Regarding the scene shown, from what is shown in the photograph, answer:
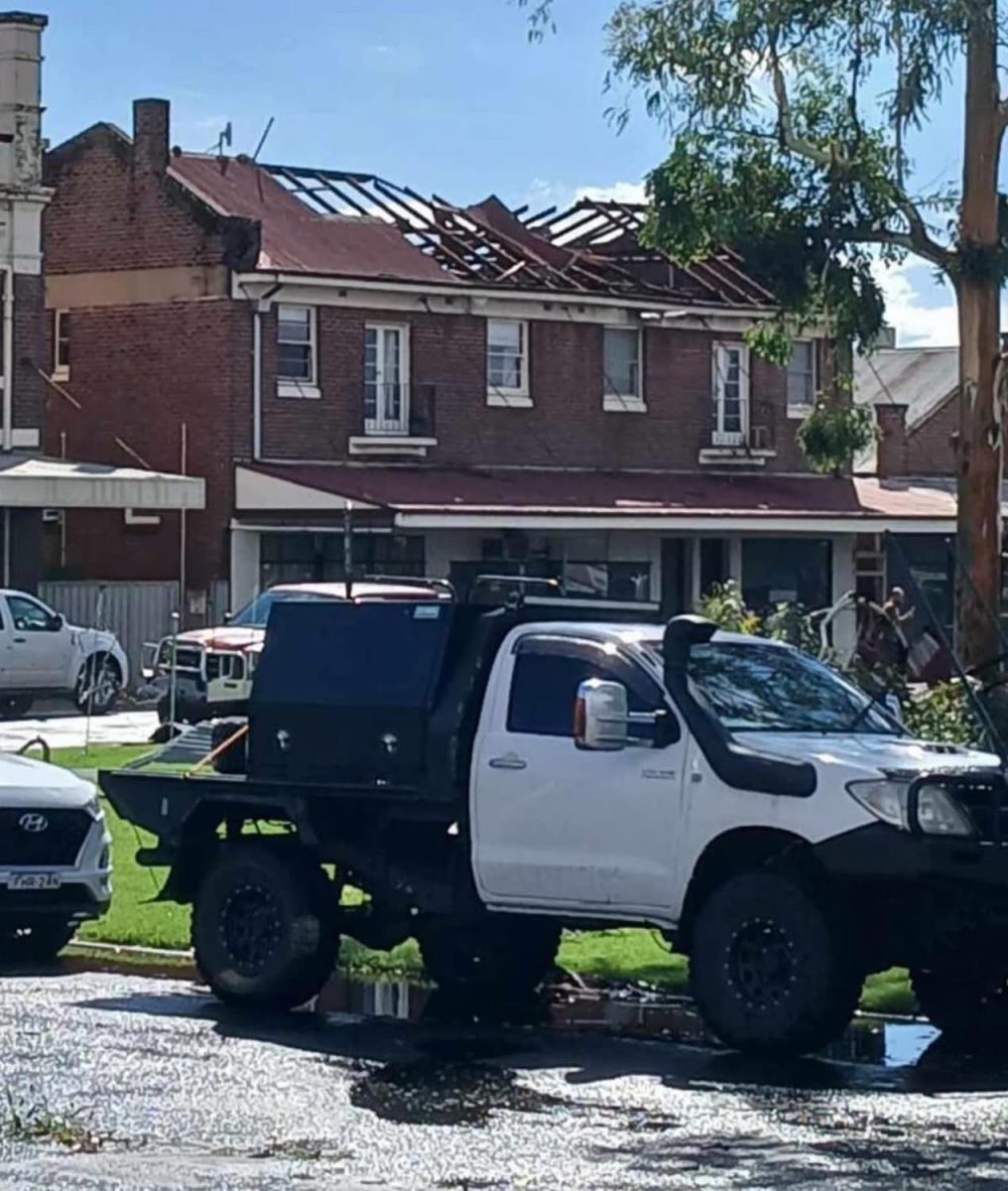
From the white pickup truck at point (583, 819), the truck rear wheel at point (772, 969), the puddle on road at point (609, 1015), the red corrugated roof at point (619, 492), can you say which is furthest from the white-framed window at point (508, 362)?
the truck rear wheel at point (772, 969)

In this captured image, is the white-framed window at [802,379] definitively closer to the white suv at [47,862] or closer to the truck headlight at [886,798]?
the white suv at [47,862]

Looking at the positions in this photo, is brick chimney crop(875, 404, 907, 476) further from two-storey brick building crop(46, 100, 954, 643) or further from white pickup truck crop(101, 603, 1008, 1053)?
white pickup truck crop(101, 603, 1008, 1053)

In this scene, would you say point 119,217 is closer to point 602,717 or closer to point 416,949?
point 416,949

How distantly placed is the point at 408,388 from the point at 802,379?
975 centimetres

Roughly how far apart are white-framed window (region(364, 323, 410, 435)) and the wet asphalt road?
32297 millimetres

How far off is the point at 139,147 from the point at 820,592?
15.1 metres

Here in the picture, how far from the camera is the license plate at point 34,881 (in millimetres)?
16422

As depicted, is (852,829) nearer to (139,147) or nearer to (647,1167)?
(647,1167)

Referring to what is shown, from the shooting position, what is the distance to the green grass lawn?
611 inches

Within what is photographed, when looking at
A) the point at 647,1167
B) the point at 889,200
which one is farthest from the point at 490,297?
the point at 647,1167

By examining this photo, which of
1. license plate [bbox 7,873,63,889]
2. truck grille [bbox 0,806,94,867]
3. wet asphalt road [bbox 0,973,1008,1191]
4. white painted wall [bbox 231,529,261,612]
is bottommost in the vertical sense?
wet asphalt road [bbox 0,973,1008,1191]

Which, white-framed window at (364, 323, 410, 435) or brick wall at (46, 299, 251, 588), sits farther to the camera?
white-framed window at (364, 323, 410, 435)

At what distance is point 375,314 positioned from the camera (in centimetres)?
4638

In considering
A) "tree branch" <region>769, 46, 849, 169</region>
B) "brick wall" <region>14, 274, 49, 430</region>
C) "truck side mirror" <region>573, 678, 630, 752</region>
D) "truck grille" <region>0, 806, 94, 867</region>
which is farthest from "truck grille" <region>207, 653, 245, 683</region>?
"truck side mirror" <region>573, 678, 630, 752</region>
